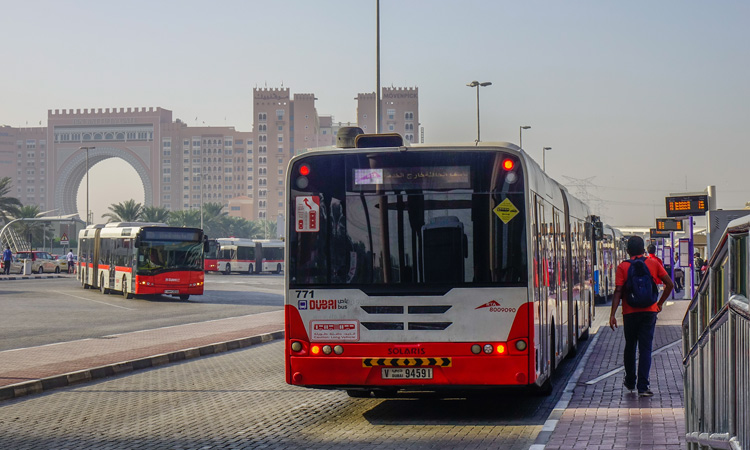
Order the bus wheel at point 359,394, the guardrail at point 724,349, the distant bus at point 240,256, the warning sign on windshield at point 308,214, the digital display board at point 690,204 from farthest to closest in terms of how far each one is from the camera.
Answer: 1. the distant bus at point 240,256
2. the digital display board at point 690,204
3. the bus wheel at point 359,394
4. the warning sign on windshield at point 308,214
5. the guardrail at point 724,349

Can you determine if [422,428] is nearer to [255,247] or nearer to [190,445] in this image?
[190,445]

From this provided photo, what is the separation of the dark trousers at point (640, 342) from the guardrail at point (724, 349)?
4864 millimetres

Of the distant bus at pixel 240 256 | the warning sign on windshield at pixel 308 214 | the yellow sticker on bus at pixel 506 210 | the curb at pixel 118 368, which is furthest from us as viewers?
the distant bus at pixel 240 256

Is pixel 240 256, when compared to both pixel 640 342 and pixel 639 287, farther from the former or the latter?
pixel 639 287

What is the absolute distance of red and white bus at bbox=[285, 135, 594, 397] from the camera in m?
9.22

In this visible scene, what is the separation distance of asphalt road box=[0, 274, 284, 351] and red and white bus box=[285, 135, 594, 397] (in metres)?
10.7

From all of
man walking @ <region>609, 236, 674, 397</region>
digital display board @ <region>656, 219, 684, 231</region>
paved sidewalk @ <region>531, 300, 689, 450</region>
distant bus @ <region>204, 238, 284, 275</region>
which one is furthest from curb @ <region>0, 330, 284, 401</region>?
distant bus @ <region>204, 238, 284, 275</region>

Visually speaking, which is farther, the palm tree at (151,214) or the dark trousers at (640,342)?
the palm tree at (151,214)

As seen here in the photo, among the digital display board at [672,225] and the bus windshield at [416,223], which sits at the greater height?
the digital display board at [672,225]

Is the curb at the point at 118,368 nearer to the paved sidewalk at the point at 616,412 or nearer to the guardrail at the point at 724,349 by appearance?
the paved sidewalk at the point at 616,412

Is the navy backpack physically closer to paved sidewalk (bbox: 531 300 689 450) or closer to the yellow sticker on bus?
paved sidewalk (bbox: 531 300 689 450)

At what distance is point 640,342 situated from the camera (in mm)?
10750

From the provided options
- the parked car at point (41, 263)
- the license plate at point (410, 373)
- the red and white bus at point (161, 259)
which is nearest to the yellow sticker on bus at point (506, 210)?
the license plate at point (410, 373)

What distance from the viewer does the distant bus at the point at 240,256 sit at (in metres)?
82.6
